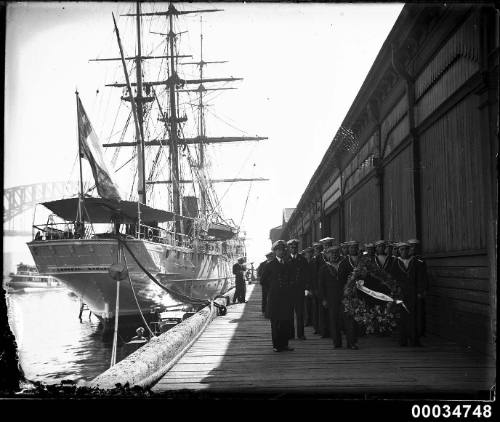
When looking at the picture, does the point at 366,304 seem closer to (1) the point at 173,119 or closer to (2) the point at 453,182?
Result: (2) the point at 453,182

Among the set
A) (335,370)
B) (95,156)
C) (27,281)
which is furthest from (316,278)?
(27,281)

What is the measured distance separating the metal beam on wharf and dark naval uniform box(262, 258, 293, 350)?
0.95ft

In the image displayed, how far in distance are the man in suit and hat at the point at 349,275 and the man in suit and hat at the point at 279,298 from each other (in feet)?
2.94

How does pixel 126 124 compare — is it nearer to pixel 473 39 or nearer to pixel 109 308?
pixel 109 308

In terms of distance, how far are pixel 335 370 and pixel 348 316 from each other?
1723 mm

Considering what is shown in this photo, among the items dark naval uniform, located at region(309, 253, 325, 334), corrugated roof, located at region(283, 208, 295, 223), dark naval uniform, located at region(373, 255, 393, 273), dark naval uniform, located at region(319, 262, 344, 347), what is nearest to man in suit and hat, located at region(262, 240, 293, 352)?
dark naval uniform, located at region(319, 262, 344, 347)

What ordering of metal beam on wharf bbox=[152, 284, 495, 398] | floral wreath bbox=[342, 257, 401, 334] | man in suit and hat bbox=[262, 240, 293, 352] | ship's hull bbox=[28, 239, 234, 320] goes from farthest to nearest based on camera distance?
ship's hull bbox=[28, 239, 234, 320] < man in suit and hat bbox=[262, 240, 293, 352] < floral wreath bbox=[342, 257, 401, 334] < metal beam on wharf bbox=[152, 284, 495, 398]

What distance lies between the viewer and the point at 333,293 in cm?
923

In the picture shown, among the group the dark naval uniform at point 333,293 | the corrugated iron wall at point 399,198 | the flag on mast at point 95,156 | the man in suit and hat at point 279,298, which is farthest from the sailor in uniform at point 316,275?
the flag on mast at point 95,156

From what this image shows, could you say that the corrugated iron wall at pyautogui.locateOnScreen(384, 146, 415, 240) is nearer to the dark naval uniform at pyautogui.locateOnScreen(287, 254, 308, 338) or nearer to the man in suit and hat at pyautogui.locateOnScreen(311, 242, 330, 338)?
the man in suit and hat at pyautogui.locateOnScreen(311, 242, 330, 338)

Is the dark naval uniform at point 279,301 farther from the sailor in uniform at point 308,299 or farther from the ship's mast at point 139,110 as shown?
the ship's mast at point 139,110

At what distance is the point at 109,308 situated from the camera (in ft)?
82.5

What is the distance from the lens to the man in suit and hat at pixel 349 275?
28.6 feet

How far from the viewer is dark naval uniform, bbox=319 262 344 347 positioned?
356 inches
